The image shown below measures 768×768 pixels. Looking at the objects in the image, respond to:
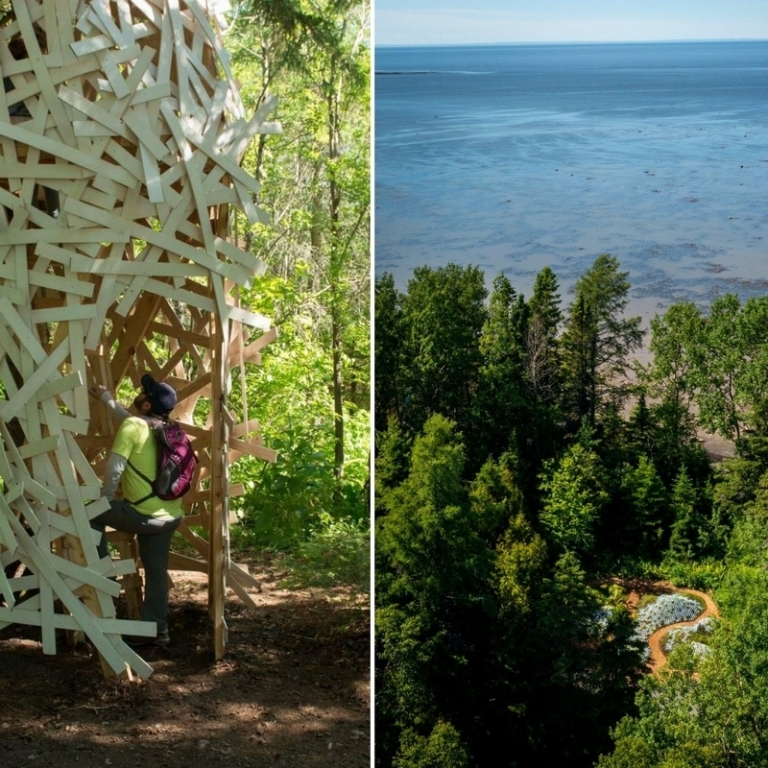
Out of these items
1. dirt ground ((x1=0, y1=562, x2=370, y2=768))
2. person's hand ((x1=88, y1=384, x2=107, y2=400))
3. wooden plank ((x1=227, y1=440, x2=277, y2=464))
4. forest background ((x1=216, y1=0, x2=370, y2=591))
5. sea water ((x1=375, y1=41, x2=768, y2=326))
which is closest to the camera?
sea water ((x1=375, y1=41, x2=768, y2=326))

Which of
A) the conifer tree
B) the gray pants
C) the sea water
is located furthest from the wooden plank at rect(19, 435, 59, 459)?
the conifer tree

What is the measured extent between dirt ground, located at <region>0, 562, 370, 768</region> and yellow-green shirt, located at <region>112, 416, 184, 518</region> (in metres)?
0.63

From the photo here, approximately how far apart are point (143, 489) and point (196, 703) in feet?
2.57

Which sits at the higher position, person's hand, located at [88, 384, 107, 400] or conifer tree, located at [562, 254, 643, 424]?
conifer tree, located at [562, 254, 643, 424]

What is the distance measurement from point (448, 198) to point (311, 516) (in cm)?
299

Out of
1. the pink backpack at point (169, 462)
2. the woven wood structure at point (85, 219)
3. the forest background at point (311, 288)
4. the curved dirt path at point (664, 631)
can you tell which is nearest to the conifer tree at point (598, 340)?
the curved dirt path at point (664, 631)

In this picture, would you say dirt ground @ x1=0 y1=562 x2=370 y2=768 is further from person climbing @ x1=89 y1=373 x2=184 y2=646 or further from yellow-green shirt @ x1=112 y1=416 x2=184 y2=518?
yellow-green shirt @ x1=112 y1=416 x2=184 y2=518

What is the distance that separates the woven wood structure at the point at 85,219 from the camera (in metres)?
3.99

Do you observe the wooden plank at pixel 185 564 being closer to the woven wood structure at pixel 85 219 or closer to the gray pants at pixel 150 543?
the gray pants at pixel 150 543

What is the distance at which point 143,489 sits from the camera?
4.44m

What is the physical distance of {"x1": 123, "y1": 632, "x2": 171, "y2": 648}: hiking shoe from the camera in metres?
4.79

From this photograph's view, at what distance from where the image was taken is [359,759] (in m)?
4.47

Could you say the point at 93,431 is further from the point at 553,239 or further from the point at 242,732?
the point at 553,239

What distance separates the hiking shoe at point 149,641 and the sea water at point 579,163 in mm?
1707
